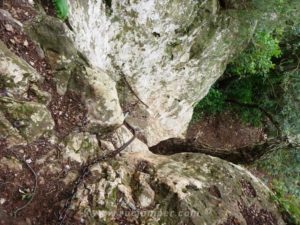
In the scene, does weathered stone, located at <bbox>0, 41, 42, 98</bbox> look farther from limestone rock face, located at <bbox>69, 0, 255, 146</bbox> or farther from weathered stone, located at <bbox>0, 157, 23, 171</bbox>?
limestone rock face, located at <bbox>69, 0, 255, 146</bbox>

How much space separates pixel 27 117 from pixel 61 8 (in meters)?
1.55

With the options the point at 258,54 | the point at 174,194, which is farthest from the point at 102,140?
the point at 258,54

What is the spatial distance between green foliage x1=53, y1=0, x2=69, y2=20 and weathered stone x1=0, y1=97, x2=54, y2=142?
131 cm

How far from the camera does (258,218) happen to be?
14.7ft

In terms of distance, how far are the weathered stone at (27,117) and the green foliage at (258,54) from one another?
19.5ft

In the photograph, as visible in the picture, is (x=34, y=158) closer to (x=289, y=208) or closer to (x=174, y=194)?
(x=174, y=194)

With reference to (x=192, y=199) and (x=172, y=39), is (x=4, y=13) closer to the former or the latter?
(x=192, y=199)

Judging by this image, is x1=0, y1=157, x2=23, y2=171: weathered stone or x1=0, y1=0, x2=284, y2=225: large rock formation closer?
x1=0, y1=157, x2=23, y2=171: weathered stone

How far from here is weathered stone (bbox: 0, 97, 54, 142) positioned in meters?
3.76

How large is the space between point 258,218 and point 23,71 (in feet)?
11.5

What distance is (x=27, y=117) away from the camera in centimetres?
387

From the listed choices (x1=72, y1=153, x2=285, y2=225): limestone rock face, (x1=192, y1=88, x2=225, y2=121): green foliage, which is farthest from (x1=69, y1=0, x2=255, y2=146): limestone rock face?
(x1=192, y1=88, x2=225, y2=121): green foliage

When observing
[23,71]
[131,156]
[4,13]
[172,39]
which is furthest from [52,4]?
[172,39]

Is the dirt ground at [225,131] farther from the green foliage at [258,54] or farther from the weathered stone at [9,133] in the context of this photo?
the weathered stone at [9,133]
